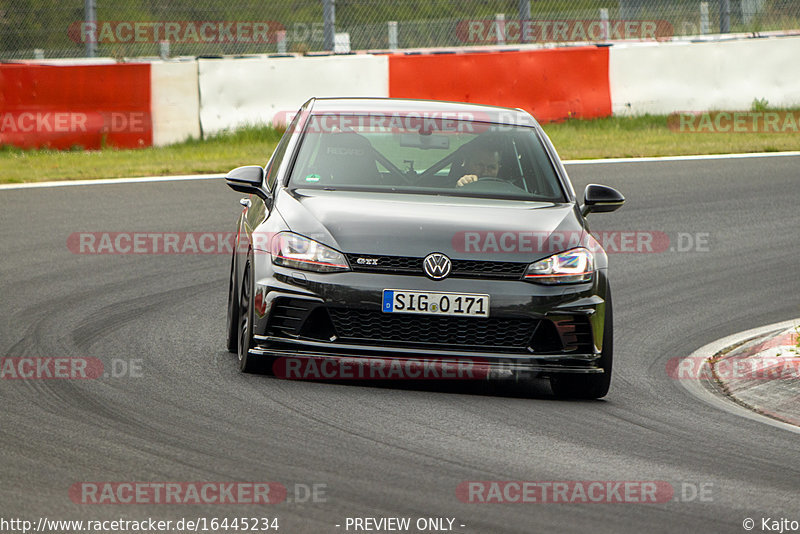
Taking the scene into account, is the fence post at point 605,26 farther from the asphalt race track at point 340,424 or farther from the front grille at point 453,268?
the front grille at point 453,268

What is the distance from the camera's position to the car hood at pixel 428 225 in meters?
6.68

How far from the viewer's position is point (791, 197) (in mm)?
14188

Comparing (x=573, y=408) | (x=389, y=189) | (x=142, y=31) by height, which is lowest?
(x=573, y=408)

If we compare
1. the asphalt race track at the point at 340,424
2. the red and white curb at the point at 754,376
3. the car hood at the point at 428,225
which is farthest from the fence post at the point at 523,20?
the car hood at the point at 428,225

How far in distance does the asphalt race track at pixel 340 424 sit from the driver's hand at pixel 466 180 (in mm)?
1237

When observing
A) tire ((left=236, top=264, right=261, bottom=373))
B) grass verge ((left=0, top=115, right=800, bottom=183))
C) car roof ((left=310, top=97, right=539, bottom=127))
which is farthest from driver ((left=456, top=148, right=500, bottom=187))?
grass verge ((left=0, top=115, right=800, bottom=183))

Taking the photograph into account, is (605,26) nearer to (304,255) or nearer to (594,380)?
(594,380)

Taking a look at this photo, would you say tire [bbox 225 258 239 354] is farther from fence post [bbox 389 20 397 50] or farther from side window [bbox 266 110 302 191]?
fence post [bbox 389 20 397 50]

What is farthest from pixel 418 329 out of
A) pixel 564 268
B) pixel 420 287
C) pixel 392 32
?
pixel 392 32

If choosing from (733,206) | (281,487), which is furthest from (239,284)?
(733,206)

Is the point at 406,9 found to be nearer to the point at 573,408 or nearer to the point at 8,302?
the point at 8,302

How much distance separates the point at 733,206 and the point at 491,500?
951cm

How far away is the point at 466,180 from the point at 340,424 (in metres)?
2.26

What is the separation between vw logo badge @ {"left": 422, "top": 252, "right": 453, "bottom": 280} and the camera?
260 inches
